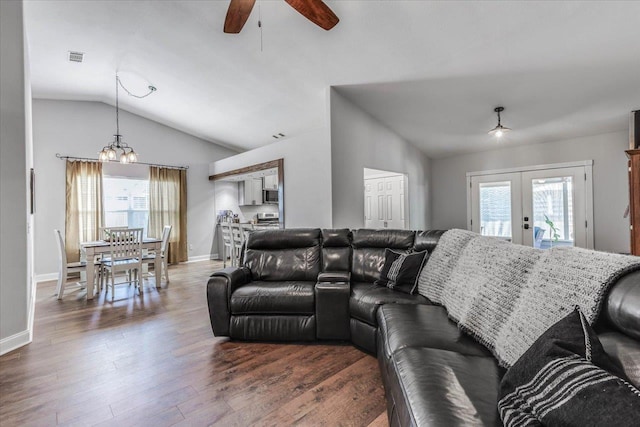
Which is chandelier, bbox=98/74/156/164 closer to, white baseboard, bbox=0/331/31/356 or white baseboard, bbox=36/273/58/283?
white baseboard, bbox=36/273/58/283

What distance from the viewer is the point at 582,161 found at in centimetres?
479

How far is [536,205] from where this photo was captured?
5.26 meters

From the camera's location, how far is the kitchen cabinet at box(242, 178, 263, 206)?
7.31m

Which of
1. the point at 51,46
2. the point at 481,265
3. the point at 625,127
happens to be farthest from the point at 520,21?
the point at 51,46

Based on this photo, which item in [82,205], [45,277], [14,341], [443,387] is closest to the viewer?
[443,387]

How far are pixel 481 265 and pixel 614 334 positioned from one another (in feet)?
2.84

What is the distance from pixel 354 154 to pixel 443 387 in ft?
11.5

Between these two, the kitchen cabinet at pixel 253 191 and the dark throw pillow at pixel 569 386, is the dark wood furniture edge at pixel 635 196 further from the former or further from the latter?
the kitchen cabinet at pixel 253 191

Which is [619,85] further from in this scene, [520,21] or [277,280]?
[277,280]

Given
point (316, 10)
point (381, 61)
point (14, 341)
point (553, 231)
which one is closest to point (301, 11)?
point (316, 10)

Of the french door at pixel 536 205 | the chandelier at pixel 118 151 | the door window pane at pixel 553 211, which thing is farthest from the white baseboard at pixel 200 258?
the door window pane at pixel 553 211

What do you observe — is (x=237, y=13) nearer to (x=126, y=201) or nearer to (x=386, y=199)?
(x=386, y=199)

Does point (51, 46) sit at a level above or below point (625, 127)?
above

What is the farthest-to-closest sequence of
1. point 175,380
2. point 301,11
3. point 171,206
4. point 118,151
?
point 171,206 < point 118,151 < point 301,11 < point 175,380
